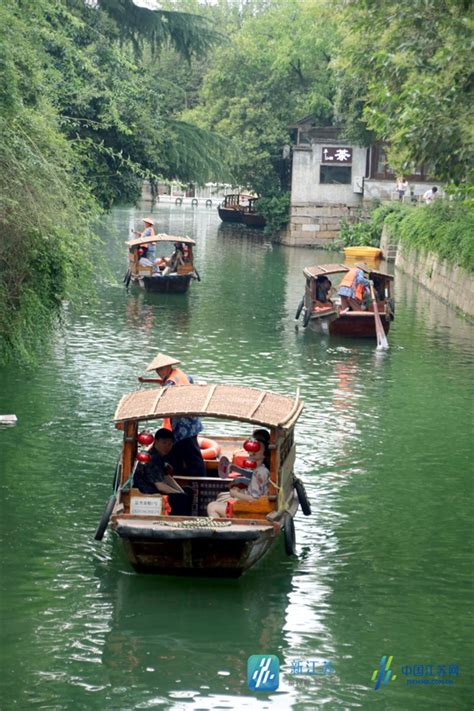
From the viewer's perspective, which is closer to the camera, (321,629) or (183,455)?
(321,629)

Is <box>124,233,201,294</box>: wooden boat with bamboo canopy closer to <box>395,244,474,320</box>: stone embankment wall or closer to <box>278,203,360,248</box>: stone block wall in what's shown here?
<box>395,244,474,320</box>: stone embankment wall

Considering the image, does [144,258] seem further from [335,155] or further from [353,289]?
[335,155]

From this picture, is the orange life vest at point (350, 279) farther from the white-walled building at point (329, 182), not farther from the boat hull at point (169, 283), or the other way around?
the white-walled building at point (329, 182)

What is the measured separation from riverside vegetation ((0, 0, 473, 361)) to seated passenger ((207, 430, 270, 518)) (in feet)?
15.9

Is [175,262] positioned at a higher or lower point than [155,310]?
higher

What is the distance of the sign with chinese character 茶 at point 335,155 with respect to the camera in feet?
179

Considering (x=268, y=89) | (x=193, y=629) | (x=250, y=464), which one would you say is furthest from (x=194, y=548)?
(x=268, y=89)

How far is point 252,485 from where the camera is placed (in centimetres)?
1194

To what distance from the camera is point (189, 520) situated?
36.8ft

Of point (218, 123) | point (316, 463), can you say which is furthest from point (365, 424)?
point (218, 123)

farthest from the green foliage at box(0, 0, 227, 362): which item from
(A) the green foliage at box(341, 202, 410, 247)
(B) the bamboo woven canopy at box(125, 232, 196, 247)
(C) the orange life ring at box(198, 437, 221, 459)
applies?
(A) the green foliage at box(341, 202, 410, 247)

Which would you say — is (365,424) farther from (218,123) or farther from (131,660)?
(218,123)

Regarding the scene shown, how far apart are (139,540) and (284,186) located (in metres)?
47.4

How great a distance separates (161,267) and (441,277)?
25.5 ft
